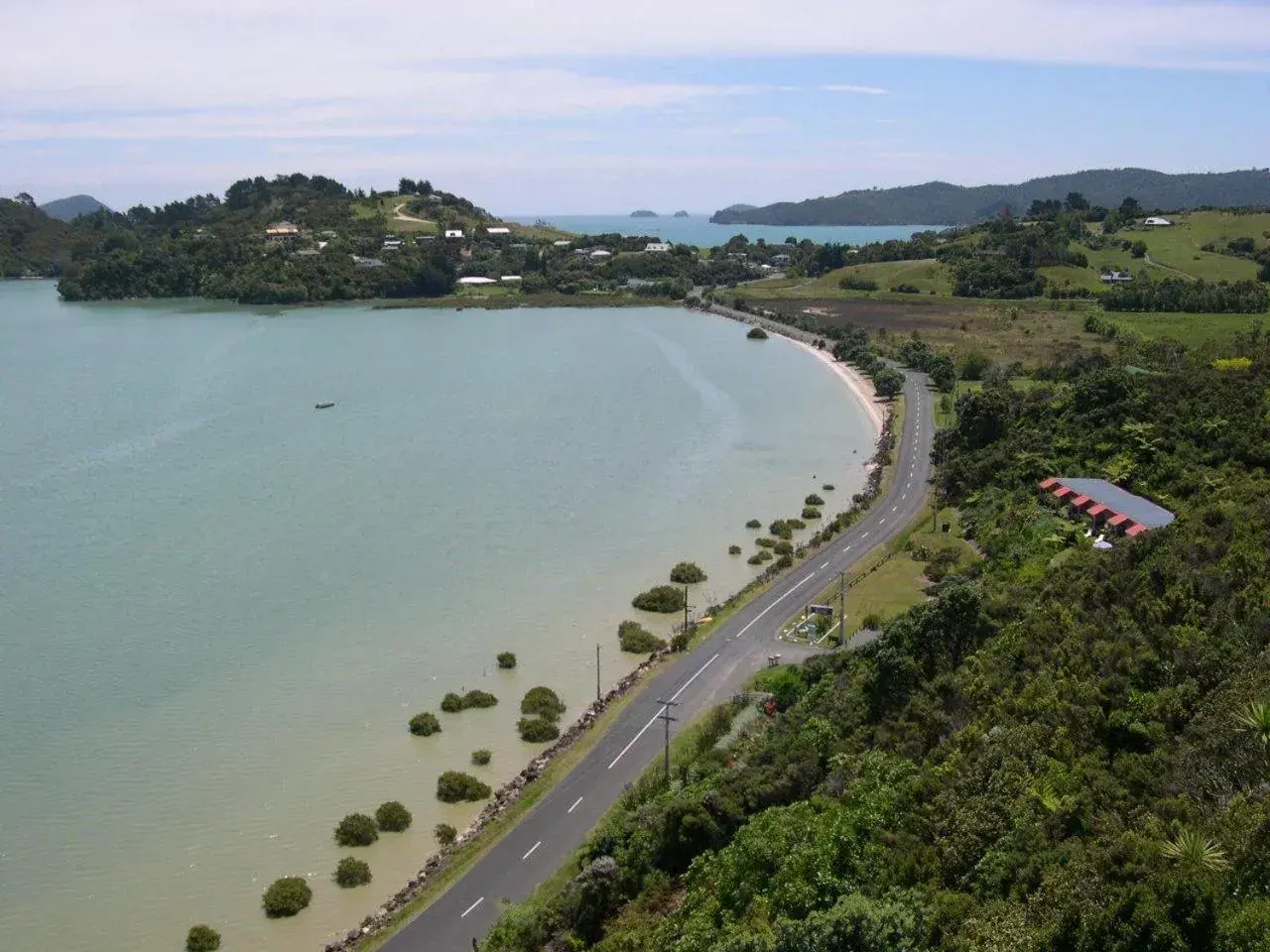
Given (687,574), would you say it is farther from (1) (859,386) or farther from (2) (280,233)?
(2) (280,233)

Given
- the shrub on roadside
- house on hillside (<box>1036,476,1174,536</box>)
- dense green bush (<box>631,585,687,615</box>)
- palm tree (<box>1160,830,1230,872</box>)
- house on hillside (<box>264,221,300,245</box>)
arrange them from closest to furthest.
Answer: palm tree (<box>1160,830,1230,872</box>)
the shrub on roadside
house on hillside (<box>1036,476,1174,536</box>)
dense green bush (<box>631,585,687,615</box>)
house on hillside (<box>264,221,300,245</box>)

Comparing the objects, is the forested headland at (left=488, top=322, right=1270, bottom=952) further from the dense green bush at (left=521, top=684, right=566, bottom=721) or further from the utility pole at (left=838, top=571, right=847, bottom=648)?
the dense green bush at (left=521, top=684, right=566, bottom=721)

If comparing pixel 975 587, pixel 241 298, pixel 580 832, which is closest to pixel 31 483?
pixel 580 832

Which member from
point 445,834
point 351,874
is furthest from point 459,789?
point 351,874

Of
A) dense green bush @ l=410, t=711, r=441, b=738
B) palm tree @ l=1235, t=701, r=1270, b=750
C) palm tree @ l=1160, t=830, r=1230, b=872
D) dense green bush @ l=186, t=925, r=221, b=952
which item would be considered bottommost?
dense green bush @ l=186, t=925, r=221, b=952

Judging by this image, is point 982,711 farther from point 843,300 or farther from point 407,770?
point 843,300

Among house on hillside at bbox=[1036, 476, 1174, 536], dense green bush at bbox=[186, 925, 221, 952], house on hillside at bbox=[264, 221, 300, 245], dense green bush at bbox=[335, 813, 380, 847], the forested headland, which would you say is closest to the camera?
the forested headland

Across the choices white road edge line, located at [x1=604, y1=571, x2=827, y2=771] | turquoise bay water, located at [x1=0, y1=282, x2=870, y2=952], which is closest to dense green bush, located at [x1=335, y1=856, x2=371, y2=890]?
turquoise bay water, located at [x1=0, y1=282, x2=870, y2=952]

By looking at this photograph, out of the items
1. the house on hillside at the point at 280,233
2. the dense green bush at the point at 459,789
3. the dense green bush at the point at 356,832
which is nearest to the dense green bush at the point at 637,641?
the dense green bush at the point at 459,789
